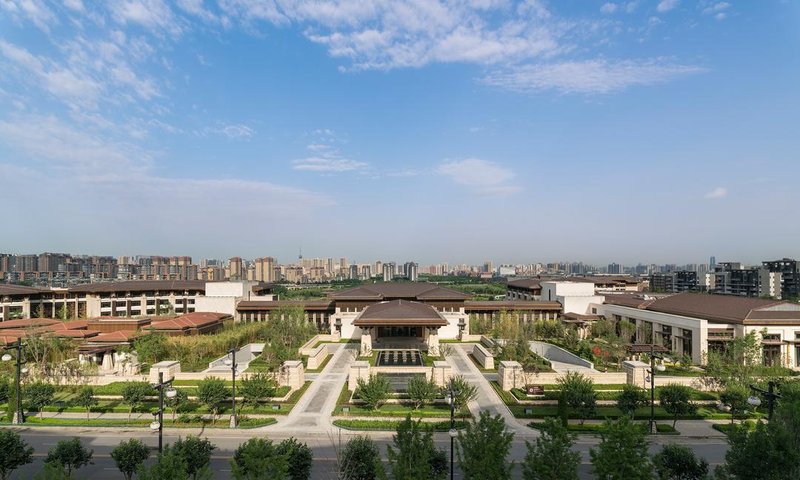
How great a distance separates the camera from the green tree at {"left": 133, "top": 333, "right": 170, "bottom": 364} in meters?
36.0

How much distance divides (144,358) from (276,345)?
1240 centimetres

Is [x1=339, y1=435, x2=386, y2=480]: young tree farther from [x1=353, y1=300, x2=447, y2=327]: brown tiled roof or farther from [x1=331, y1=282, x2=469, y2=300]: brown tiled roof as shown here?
[x1=331, y1=282, x2=469, y2=300]: brown tiled roof

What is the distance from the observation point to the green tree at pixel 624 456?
427 inches

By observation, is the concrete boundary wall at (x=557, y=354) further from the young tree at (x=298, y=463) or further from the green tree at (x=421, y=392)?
the young tree at (x=298, y=463)

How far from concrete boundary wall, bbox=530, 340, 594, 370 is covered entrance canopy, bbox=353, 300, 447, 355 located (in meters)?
10.3

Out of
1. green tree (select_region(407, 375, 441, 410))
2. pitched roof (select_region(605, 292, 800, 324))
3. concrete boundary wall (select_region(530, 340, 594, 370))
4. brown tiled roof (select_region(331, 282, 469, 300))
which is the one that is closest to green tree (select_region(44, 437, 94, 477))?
green tree (select_region(407, 375, 441, 410))

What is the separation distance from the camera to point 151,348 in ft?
120

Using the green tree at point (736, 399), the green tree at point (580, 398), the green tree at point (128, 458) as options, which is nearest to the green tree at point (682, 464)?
the green tree at point (580, 398)

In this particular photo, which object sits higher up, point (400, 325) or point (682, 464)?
point (400, 325)

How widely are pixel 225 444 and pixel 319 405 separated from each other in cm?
711

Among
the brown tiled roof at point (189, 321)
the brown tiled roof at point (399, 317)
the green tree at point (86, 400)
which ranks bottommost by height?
the green tree at point (86, 400)

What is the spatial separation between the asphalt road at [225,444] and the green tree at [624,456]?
796cm

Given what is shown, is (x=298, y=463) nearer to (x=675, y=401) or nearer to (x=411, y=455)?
(x=411, y=455)

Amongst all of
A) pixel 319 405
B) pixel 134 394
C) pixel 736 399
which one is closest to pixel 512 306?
pixel 736 399
